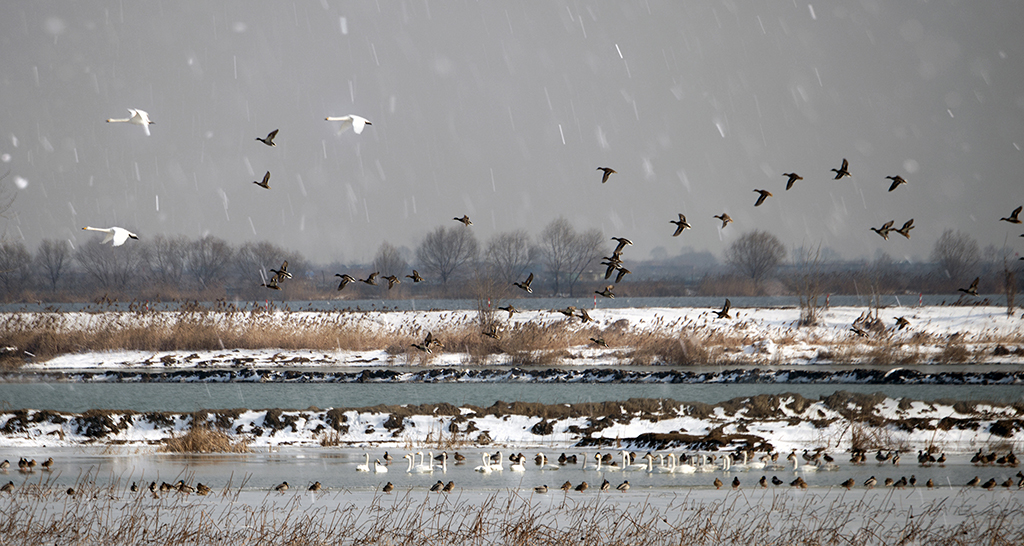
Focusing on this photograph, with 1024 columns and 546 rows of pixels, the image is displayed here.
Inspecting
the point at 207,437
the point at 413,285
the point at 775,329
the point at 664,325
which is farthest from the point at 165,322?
the point at 413,285

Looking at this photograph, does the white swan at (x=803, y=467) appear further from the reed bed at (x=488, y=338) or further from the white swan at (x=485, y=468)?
the reed bed at (x=488, y=338)

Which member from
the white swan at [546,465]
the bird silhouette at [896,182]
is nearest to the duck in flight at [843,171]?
the bird silhouette at [896,182]

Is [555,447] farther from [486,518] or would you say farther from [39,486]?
[39,486]

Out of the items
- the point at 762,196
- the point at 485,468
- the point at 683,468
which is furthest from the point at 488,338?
the point at 762,196

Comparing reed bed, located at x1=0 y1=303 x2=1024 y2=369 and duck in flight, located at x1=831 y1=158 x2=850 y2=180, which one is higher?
duck in flight, located at x1=831 y1=158 x2=850 y2=180

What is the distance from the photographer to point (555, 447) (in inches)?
720

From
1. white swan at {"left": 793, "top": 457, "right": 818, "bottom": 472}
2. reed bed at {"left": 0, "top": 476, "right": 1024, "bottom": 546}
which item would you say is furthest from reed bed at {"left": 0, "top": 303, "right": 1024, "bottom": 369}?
reed bed at {"left": 0, "top": 476, "right": 1024, "bottom": 546}

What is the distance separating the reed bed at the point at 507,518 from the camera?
10.1 metres

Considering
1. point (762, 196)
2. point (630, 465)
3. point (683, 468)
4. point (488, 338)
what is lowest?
point (630, 465)

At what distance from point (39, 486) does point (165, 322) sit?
27035 mm

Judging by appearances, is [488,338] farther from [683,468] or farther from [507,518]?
[507,518]

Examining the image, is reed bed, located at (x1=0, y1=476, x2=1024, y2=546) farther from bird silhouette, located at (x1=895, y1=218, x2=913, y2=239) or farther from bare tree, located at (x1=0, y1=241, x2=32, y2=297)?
bare tree, located at (x1=0, y1=241, x2=32, y2=297)

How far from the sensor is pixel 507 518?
453 inches

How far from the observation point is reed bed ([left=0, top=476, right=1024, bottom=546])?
10.1 metres
